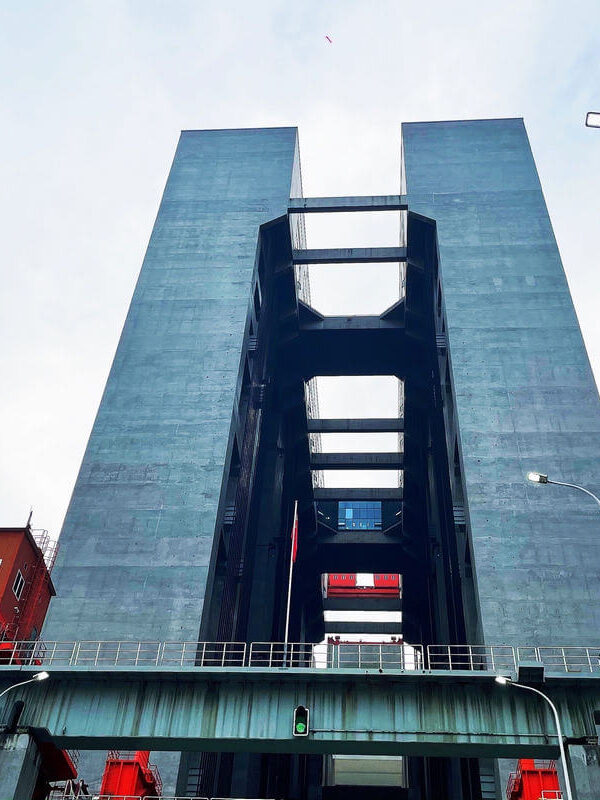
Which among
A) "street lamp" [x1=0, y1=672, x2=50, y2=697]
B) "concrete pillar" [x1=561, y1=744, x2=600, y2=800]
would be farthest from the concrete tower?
"street lamp" [x1=0, y1=672, x2=50, y2=697]

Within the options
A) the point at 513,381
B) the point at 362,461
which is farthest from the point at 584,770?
the point at 362,461

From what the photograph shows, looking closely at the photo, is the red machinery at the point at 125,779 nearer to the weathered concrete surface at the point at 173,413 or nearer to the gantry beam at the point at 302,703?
the gantry beam at the point at 302,703

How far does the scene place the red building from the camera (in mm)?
45344

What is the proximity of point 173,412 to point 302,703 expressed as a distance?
28424mm

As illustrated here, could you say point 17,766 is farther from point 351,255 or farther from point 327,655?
point 351,255

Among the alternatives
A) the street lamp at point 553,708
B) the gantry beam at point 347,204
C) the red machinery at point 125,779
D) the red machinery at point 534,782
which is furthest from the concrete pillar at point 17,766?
the gantry beam at point 347,204

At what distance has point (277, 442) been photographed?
256ft

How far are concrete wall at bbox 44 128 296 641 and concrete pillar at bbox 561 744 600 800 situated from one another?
2276 cm

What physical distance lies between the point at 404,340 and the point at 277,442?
16.7m

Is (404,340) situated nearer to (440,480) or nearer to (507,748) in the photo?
(440,480)

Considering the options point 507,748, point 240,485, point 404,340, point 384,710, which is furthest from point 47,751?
point 404,340

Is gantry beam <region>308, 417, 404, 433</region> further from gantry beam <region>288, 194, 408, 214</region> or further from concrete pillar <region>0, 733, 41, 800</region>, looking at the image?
concrete pillar <region>0, 733, 41, 800</region>

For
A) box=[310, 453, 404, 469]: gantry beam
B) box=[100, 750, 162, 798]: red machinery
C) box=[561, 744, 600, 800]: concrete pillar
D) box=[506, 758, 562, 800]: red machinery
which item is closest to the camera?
box=[561, 744, 600, 800]: concrete pillar

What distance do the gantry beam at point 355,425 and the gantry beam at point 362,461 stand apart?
14.2ft
